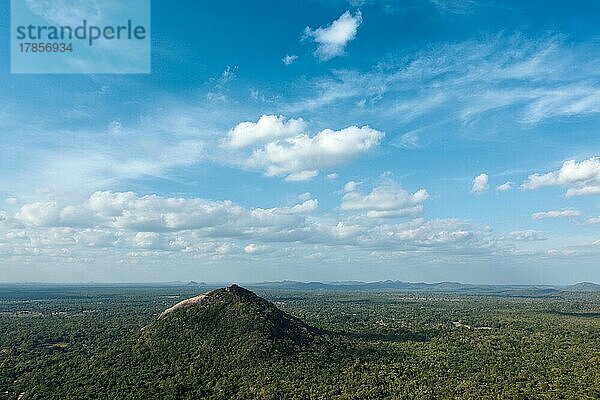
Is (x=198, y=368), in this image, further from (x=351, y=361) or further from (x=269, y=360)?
(x=351, y=361)

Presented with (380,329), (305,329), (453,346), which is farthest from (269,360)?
(380,329)

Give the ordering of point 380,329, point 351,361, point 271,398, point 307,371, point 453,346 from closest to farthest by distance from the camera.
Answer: point 271,398
point 307,371
point 351,361
point 453,346
point 380,329

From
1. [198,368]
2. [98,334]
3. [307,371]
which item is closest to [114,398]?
[198,368]

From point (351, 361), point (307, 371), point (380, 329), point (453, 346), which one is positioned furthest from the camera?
point (380, 329)

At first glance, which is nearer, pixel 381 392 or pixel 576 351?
pixel 381 392

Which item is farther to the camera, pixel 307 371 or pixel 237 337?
pixel 237 337

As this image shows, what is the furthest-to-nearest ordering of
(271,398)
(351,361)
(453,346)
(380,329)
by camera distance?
(380,329) < (453,346) < (351,361) < (271,398)

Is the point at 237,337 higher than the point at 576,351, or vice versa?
the point at 237,337

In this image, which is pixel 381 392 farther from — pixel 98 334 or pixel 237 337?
pixel 98 334

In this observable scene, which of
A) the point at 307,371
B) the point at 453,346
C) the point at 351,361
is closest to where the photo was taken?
the point at 307,371
